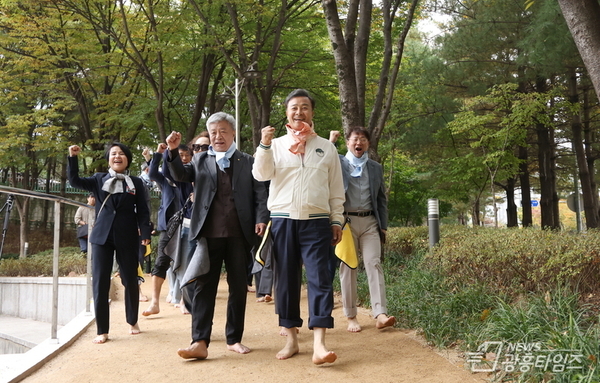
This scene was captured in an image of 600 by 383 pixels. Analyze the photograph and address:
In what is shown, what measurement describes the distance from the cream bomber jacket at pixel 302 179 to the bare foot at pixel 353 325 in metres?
1.45

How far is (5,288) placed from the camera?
11.7 metres

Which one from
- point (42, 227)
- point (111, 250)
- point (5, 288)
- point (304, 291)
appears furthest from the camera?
point (42, 227)

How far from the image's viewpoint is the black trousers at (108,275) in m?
5.15

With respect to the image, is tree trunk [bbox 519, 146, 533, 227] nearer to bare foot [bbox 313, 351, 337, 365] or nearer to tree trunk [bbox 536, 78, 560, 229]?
tree trunk [bbox 536, 78, 560, 229]

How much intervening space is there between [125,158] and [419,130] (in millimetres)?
14915

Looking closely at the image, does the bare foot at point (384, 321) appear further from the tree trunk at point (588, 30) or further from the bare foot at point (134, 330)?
the tree trunk at point (588, 30)

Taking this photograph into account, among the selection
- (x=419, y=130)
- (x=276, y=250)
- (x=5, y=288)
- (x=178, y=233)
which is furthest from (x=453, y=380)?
(x=419, y=130)

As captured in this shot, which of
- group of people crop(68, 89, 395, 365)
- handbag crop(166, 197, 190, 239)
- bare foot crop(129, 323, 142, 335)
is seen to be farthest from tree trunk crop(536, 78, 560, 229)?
bare foot crop(129, 323, 142, 335)

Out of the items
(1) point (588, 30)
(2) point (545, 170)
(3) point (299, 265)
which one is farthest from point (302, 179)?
(2) point (545, 170)

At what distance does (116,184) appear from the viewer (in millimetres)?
5367

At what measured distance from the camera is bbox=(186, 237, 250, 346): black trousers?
4.45 m

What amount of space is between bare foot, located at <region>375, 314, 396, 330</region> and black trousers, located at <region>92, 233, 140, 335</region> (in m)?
2.34

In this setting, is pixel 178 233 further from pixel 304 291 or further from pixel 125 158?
pixel 304 291

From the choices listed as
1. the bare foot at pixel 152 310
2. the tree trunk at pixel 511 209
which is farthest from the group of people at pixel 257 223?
the tree trunk at pixel 511 209
